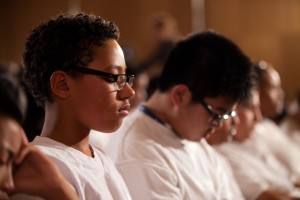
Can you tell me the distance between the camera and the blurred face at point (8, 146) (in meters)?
1.00

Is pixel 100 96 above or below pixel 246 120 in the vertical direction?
above

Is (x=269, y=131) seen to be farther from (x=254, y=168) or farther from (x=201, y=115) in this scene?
(x=201, y=115)

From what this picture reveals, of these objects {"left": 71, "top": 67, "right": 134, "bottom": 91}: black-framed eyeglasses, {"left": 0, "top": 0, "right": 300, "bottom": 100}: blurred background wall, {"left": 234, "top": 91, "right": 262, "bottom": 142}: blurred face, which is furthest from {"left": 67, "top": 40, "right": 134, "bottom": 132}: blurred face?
{"left": 0, "top": 0, "right": 300, "bottom": 100}: blurred background wall

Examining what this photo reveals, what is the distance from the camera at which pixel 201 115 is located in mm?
1908

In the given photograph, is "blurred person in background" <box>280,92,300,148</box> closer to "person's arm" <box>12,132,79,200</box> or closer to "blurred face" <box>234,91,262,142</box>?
"blurred face" <box>234,91,262,142</box>

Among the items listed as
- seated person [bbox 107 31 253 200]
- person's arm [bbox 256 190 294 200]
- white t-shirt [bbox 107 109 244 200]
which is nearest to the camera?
white t-shirt [bbox 107 109 244 200]

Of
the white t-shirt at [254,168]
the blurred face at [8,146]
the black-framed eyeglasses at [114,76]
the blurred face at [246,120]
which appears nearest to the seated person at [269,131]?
the white t-shirt at [254,168]

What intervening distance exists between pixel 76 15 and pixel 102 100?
0.89 feet

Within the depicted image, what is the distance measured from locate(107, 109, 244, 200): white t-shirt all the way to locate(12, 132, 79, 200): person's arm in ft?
1.81

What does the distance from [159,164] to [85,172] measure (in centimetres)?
49

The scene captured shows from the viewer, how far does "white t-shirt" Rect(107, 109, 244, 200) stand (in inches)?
66.5

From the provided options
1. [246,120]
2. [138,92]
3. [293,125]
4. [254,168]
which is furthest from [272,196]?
[293,125]

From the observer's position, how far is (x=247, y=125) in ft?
9.46

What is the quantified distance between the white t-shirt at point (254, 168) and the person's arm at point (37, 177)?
148 centimetres
